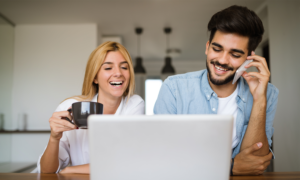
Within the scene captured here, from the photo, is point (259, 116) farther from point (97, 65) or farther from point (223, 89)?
point (97, 65)

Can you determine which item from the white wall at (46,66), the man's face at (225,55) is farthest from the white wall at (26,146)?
the man's face at (225,55)

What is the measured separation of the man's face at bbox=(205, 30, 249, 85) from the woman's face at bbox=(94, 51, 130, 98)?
→ 58 cm

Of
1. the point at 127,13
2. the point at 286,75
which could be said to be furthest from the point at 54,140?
the point at 127,13

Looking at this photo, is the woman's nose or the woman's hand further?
the woman's nose

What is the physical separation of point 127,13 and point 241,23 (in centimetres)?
281

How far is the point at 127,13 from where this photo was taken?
12.4 ft

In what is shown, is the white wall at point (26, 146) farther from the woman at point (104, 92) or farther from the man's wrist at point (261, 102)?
the man's wrist at point (261, 102)

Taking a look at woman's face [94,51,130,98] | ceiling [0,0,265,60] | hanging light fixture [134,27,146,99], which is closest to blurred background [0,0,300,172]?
ceiling [0,0,265,60]

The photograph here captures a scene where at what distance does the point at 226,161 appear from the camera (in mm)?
582

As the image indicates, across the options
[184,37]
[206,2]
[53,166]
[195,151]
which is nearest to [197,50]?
[184,37]

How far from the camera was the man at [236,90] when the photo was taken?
3.96 feet

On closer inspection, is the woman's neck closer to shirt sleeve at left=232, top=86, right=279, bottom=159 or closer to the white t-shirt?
the white t-shirt

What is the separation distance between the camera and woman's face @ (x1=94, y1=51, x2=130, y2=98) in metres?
1.53

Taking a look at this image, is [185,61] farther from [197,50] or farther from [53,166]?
[53,166]
